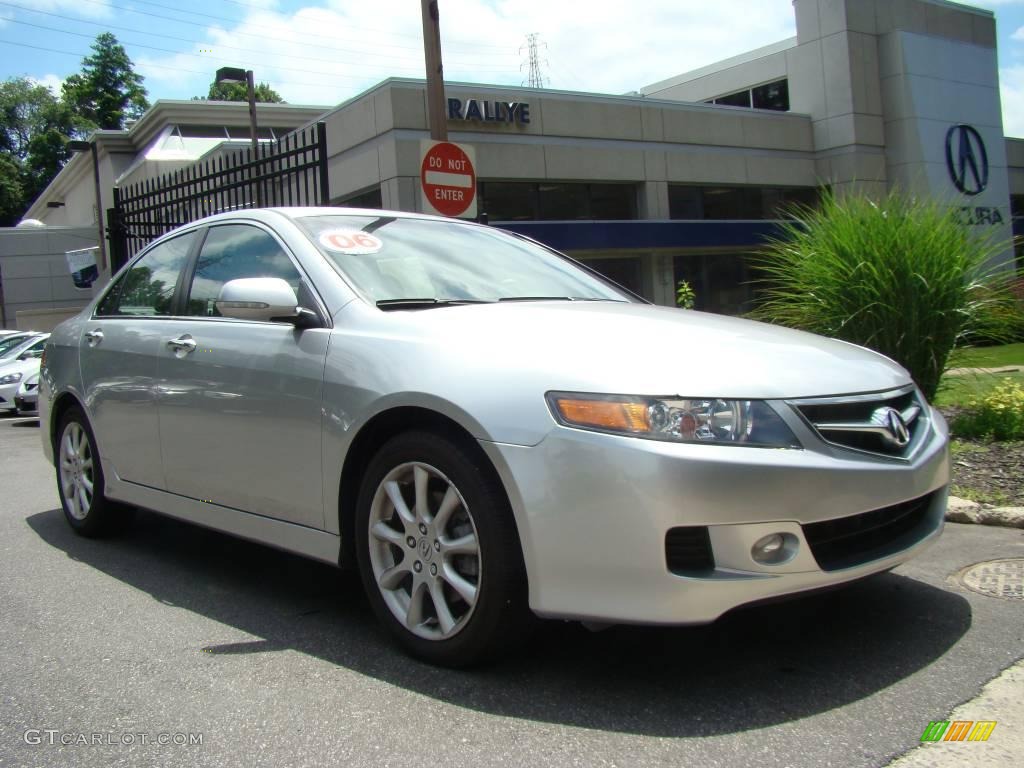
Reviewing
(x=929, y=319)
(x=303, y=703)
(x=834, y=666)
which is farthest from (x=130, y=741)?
(x=929, y=319)

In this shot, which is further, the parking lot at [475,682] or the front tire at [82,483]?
the front tire at [82,483]

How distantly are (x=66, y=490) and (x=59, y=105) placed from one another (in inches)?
2809

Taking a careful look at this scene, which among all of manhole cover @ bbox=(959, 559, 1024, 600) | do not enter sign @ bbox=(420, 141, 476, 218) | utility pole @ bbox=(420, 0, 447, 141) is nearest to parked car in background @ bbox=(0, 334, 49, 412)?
utility pole @ bbox=(420, 0, 447, 141)

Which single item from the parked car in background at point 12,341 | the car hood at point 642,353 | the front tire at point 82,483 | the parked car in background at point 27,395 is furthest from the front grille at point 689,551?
the parked car in background at point 12,341

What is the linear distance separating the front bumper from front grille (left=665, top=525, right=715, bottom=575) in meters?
0.02

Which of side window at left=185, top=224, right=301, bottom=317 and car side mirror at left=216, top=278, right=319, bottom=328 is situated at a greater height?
side window at left=185, top=224, right=301, bottom=317

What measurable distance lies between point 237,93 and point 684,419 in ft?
246

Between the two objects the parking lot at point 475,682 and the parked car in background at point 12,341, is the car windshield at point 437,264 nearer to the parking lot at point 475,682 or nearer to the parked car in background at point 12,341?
the parking lot at point 475,682

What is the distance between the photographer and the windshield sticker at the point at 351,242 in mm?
3793

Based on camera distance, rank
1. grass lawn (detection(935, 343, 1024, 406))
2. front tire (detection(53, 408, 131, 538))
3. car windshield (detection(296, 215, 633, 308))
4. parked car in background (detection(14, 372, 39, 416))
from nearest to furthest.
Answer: car windshield (detection(296, 215, 633, 308)) → front tire (detection(53, 408, 131, 538)) → grass lawn (detection(935, 343, 1024, 406)) → parked car in background (detection(14, 372, 39, 416))

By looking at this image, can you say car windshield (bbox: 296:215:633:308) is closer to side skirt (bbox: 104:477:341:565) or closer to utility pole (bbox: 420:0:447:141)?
side skirt (bbox: 104:477:341:565)

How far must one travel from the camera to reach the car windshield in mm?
3654

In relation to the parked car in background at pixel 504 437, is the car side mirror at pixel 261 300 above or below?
above

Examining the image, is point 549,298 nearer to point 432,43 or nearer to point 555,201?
point 432,43
